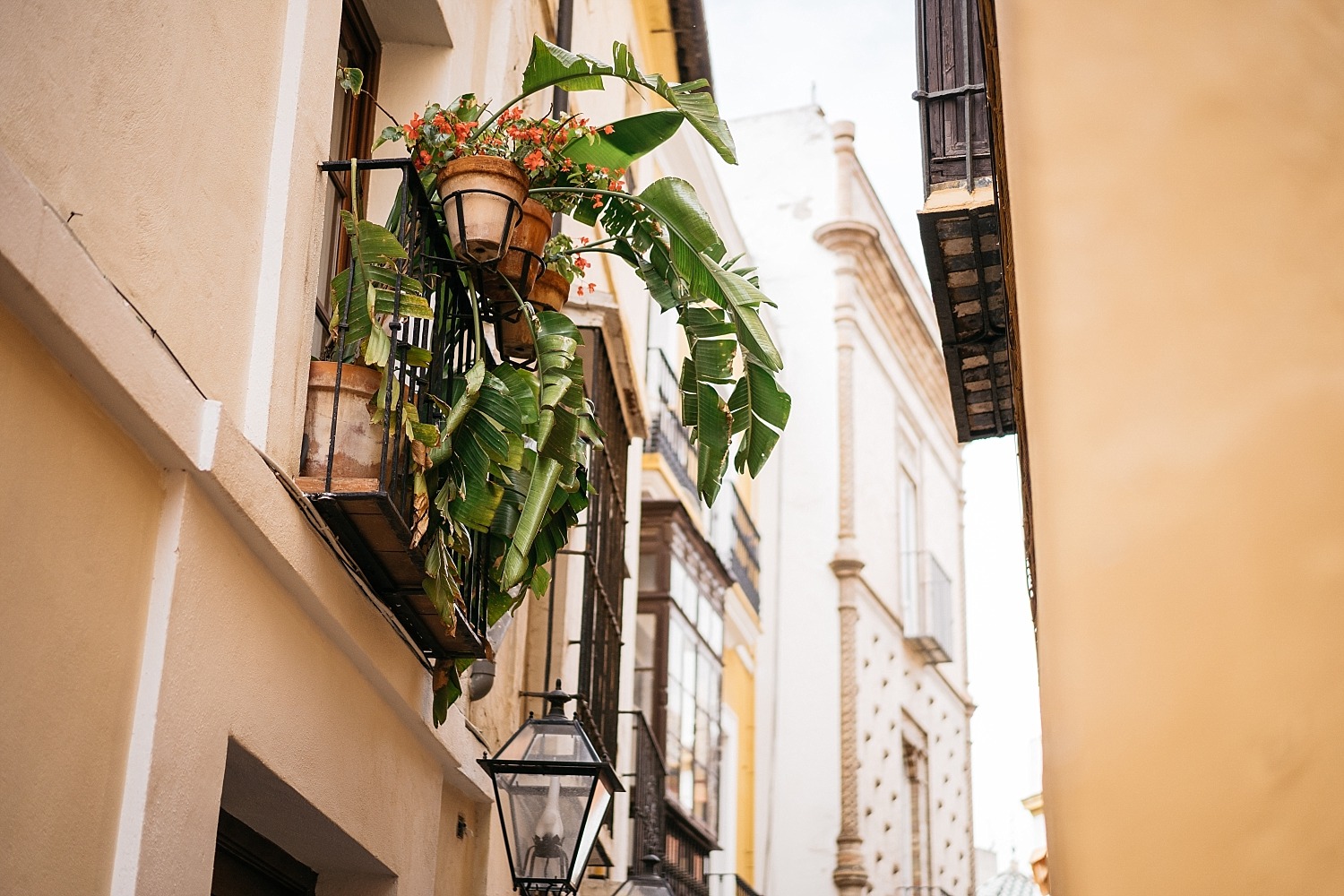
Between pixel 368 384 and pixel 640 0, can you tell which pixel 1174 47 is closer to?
pixel 368 384

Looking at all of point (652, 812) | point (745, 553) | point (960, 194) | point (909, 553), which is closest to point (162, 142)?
point (960, 194)

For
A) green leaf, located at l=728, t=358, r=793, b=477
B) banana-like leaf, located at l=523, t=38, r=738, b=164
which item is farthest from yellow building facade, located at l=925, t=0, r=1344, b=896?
green leaf, located at l=728, t=358, r=793, b=477

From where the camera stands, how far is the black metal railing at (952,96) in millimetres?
8414

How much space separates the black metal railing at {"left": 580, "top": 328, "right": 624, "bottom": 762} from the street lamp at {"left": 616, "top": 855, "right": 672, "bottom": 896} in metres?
0.59

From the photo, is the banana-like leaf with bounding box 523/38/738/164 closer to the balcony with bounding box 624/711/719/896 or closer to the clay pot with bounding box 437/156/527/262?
the clay pot with bounding box 437/156/527/262

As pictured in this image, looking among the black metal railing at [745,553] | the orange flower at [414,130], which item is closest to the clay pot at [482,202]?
the orange flower at [414,130]

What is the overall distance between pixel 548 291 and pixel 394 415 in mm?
1174

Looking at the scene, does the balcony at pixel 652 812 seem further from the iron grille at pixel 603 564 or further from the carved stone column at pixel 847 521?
the carved stone column at pixel 847 521

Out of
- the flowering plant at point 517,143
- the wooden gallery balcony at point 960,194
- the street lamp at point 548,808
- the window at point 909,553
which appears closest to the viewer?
the flowering plant at point 517,143

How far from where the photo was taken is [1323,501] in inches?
95.8

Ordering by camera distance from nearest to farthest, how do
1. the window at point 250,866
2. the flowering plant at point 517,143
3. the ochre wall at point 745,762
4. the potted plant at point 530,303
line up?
the window at point 250,866 < the flowering plant at point 517,143 < the potted plant at point 530,303 < the ochre wall at point 745,762

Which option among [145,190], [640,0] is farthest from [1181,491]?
[640,0]

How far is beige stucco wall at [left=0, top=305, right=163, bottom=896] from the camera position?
3.25 meters

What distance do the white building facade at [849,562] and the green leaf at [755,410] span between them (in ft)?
44.9
